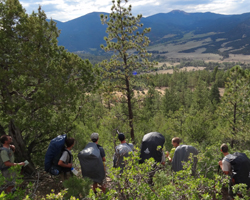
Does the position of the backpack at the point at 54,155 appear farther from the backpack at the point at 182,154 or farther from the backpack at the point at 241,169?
the backpack at the point at 241,169

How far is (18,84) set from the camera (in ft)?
22.1

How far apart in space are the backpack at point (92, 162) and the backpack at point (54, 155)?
0.66 m

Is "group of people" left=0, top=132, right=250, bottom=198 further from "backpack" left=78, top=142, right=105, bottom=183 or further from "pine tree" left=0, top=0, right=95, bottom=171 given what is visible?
"pine tree" left=0, top=0, right=95, bottom=171

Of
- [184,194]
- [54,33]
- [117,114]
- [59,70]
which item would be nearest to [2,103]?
[59,70]

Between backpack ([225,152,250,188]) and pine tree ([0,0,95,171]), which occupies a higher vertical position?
pine tree ([0,0,95,171])

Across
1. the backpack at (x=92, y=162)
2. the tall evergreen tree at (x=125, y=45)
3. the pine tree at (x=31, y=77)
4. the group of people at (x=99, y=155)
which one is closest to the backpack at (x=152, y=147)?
the group of people at (x=99, y=155)

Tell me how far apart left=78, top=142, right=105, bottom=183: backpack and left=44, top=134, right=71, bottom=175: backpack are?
2.15 feet

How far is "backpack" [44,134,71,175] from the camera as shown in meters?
5.65

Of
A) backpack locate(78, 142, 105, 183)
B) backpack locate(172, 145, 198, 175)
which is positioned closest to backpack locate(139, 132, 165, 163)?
backpack locate(172, 145, 198, 175)

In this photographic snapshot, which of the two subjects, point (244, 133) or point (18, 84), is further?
point (244, 133)

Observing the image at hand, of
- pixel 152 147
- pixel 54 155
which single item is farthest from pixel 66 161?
pixel 152 147

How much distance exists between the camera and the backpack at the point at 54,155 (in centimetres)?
565

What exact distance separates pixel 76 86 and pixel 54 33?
7.72 feet

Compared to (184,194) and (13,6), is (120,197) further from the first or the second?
(13,6)
